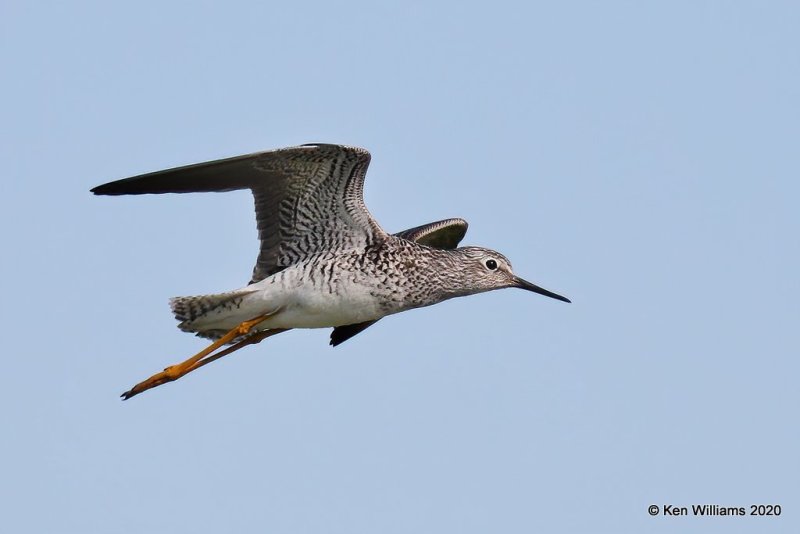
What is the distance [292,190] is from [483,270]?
111 inches

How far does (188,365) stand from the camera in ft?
67.3

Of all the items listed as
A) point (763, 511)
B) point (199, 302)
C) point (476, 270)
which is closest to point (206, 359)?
point (199, 302)

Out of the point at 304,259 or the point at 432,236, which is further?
the point at 432,236

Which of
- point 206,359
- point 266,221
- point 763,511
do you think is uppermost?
point 266,221

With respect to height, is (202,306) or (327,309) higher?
(202,306)

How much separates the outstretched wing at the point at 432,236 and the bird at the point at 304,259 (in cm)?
86

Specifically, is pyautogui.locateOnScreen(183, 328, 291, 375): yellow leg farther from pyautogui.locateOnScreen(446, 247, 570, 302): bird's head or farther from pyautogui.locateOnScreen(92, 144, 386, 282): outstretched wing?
pyautogui.locateOnScreen(446, 247, 570, 302): bird's head

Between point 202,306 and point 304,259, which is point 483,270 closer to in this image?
point 304,259

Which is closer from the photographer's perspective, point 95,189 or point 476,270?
point 95,189

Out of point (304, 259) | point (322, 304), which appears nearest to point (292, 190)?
point (304, 259)

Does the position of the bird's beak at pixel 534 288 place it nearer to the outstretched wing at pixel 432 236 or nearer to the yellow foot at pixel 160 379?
the outstretched wing at pixel 432 236

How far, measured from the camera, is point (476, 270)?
21031 millimetres

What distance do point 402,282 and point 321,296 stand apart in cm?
103

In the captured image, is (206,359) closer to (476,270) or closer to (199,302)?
(199,302)
